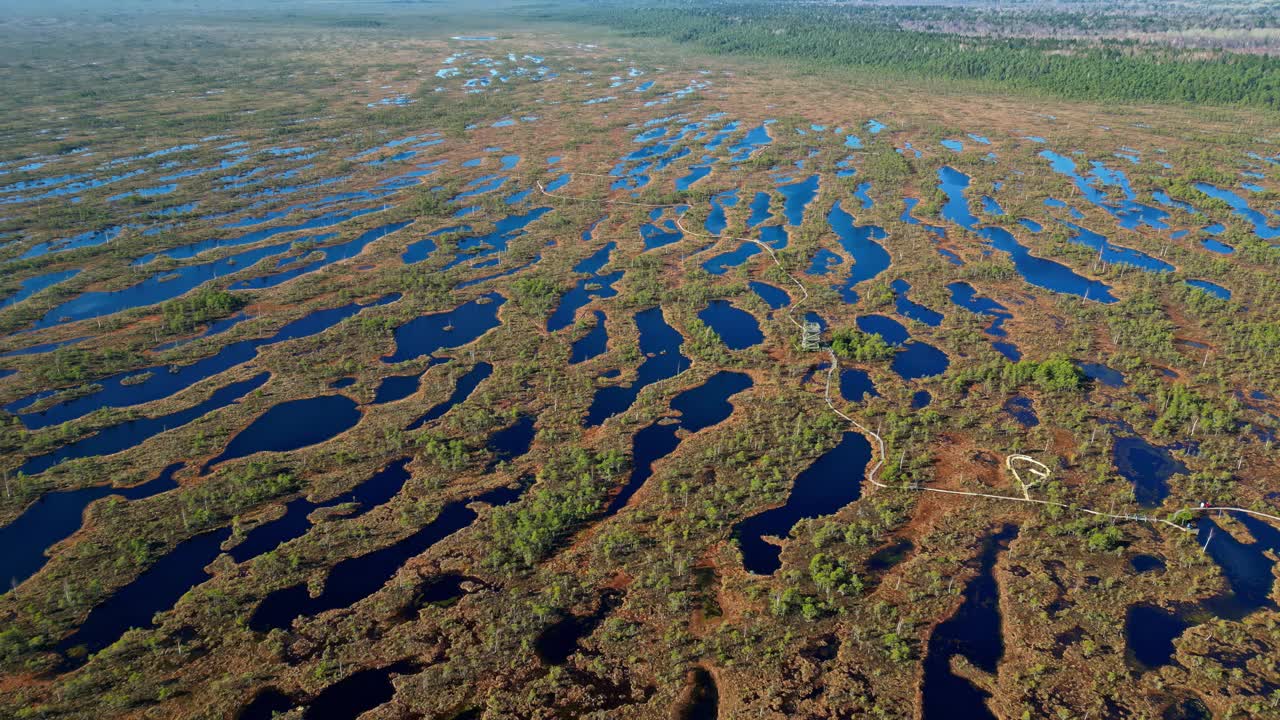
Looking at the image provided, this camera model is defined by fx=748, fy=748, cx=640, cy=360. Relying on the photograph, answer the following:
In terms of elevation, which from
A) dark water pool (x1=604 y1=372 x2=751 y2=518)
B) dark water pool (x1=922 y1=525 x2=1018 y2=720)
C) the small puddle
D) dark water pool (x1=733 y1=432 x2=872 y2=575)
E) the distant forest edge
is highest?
the distant forest edge

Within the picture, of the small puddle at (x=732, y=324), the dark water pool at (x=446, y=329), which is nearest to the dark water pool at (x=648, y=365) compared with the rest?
the small puddle at (x=732, y=324)

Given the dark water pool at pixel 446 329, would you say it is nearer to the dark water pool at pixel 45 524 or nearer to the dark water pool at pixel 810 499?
the dark water pool at pixel 45 524

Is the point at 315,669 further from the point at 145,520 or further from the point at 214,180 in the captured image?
the point at 214,180

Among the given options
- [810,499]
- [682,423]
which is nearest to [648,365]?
[682,423]

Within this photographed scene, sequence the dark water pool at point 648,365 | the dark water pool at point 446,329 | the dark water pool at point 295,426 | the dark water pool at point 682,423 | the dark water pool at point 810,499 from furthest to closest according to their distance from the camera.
A: 1. the dark water pool at point 446,329
2. the dark water pool at point 648,365
3. the dark water pool at point 295,426
4. the dark water pool at point 682,423
5. the dark water pool at point 810,499

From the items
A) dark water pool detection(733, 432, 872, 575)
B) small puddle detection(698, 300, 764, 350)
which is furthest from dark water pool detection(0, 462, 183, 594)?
small puddle detection(698, 300, 764, 350)

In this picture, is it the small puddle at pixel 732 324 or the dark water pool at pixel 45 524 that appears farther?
the small puddle at pixel 732 324

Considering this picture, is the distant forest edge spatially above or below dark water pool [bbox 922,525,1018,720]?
above

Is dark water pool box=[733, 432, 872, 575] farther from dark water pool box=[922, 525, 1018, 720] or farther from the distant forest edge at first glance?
the distant forest edge

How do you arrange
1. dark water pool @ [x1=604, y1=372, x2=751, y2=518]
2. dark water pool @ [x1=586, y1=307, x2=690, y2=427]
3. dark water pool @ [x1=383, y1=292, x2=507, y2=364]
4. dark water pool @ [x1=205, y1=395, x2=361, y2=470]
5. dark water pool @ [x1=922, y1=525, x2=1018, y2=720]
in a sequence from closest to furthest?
dark water pool @ [x1=922, y1=525, x2=1018, y2=720]
dark water pool @ [x1=604, y1=372, x2=751, y2=518]
dark water pool @ [x1=205, y1=395, x2=361, y2=470]
dark water pool @ [x1=586, y1=307, x2=690, y2=427]
dark water pool @ [x1=383, y1=292, x2=507, y2=364]

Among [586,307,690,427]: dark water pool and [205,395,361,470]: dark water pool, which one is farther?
[586,307,690,427]: dark water pool
